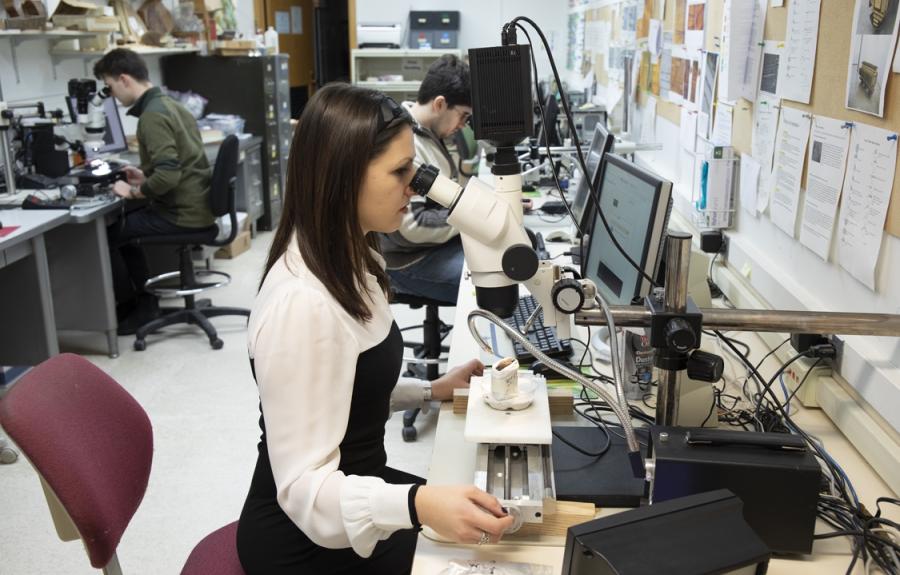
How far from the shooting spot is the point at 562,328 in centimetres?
130

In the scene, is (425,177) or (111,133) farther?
(111,133)

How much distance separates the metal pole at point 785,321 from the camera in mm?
1291

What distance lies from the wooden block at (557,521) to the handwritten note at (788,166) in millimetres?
1085

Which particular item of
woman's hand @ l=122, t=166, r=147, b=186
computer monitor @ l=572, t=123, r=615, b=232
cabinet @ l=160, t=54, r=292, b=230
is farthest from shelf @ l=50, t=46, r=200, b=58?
computer monitor @ l=572, t=123, r=615, b=232

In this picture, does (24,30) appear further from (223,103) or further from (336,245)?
(336,245)

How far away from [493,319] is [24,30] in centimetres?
327

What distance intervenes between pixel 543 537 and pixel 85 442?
704mm

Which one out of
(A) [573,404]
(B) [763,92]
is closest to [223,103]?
(B) [763,92]

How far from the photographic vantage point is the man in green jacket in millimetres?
3732

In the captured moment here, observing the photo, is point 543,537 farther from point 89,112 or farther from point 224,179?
point 89,112

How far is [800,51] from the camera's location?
1879mm

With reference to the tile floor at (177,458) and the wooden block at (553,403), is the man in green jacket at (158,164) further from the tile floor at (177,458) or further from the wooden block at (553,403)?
the wooden block at (553,403)

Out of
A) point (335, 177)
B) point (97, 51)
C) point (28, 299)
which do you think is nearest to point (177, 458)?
point (28, 299)

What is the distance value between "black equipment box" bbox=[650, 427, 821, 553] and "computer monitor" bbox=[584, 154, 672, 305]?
52 cm
